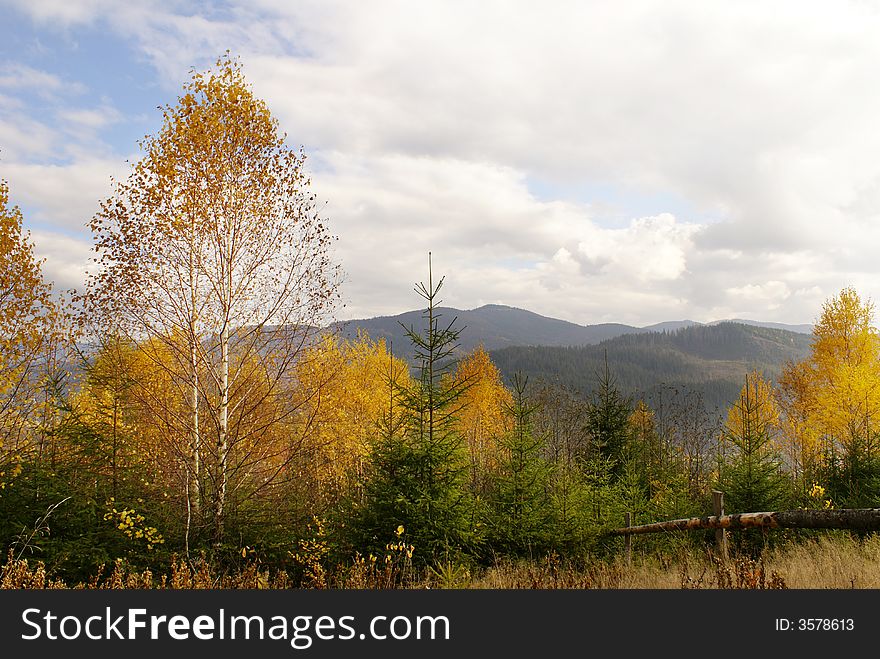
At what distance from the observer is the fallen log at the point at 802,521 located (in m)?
4.90

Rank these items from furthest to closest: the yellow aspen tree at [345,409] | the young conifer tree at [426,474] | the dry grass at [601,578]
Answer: the yellow aspen tree at [345,409], the young conifer tree at [426,474], the dry grass at [601,578]

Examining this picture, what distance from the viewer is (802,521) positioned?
18.9 feet

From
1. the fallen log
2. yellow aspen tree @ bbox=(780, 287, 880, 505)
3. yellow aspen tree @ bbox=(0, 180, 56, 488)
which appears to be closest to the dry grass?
the fallen log

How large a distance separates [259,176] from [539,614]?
9.35 m

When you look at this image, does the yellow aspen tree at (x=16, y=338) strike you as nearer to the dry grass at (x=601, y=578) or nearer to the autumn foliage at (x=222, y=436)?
the autumn foliage at (x=222, y=436)

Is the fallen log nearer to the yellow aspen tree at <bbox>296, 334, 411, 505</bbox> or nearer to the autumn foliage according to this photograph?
the autumn foliage

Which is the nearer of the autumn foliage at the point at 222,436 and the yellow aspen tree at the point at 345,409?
the autumn foliage at the point at 222,436

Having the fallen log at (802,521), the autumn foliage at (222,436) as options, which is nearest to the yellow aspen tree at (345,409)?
the autumn foliage at (222,436)

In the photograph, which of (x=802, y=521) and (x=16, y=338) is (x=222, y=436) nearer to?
(x=16, y=338)

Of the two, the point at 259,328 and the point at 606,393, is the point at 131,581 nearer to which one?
the point at 259,328

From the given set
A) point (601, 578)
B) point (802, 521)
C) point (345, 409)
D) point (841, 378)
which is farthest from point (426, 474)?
point (841, 378)

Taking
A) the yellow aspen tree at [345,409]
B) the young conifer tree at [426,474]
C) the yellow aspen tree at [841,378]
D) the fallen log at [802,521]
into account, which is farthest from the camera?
the yellow aspen tree at [841,378]

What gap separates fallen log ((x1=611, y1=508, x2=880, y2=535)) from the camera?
4.90 metres

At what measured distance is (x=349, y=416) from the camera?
87.3 ft
